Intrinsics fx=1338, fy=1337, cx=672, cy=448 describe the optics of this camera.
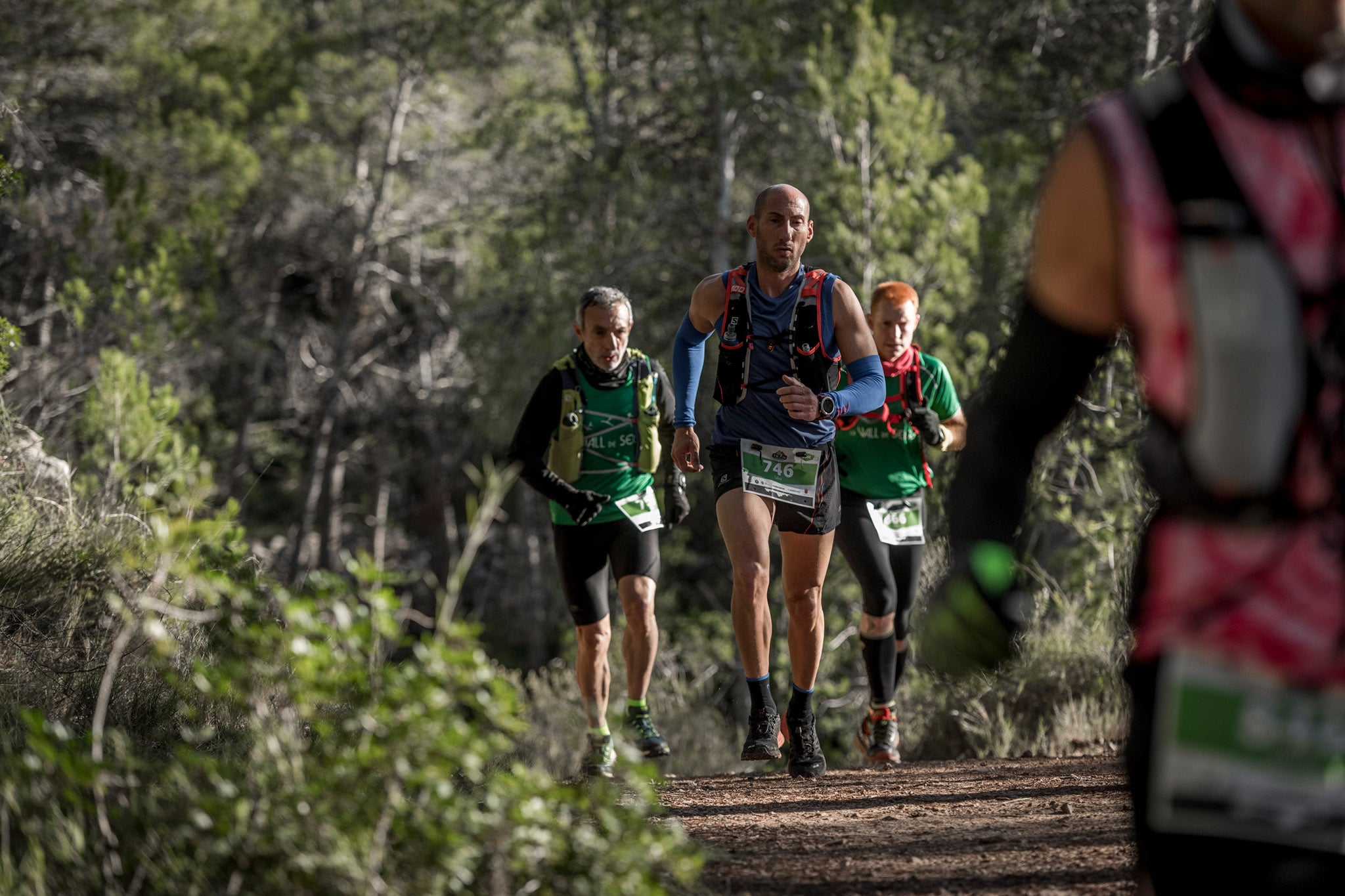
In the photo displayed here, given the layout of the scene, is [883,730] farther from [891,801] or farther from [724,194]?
[724,194]

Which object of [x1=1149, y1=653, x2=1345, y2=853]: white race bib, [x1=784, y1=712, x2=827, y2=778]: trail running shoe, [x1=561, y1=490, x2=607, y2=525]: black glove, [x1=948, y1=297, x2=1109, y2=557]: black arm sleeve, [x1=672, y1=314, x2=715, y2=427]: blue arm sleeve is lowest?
[x1=784, y1=712, x2=827, y2=778]: trail running shoe

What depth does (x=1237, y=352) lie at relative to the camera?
140cm

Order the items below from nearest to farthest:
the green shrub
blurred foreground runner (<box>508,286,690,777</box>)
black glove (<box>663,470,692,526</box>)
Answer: the green shrub, blurred foreground runner (<box>508,286,690,777</box>), black glove (<box>663,470,692,526</box>)

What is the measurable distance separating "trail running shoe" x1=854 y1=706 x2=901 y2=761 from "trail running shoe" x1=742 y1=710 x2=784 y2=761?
1081mm

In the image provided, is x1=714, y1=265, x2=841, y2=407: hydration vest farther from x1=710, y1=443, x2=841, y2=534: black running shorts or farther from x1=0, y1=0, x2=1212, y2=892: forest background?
x1=0, y1=0, x2=1212, y2=892: forest background

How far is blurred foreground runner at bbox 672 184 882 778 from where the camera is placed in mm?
5078

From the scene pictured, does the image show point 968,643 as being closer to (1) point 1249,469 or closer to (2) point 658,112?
(1) point 1249,469

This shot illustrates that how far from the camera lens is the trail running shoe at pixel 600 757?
5.61 meters

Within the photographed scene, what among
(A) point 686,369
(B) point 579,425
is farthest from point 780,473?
(B) point 579,425

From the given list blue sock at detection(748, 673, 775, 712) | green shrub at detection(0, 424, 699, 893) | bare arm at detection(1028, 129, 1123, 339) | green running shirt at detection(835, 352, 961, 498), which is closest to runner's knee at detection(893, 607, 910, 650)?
green running shirt at detection(835, 352, 961, 498)

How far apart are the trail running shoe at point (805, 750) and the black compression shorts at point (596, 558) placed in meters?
1.02

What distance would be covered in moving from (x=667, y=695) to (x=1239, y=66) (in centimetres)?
1002

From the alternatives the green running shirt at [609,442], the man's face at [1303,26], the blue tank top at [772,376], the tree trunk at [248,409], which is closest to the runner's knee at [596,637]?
the green running shirt at [609,442]

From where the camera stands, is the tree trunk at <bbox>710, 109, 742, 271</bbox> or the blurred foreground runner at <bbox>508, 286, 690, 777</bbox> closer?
the blurred foreground runner at <bbox>508, 286, 690, 777</bbox>
